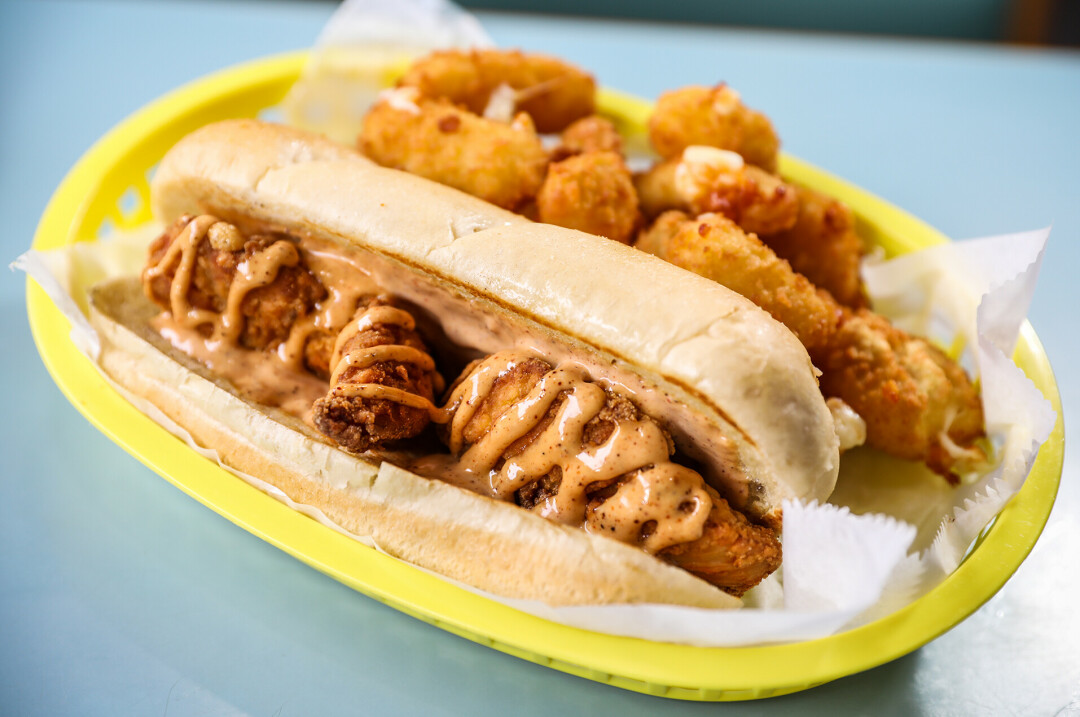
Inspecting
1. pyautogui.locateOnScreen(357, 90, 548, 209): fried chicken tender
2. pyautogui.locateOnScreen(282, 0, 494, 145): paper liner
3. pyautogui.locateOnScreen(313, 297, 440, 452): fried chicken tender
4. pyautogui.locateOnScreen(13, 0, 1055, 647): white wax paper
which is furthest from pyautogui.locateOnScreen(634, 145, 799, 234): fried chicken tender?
pyautogui.locateOnScreen(282, 0, 494, 145): paper liner

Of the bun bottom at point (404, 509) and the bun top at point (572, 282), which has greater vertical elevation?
the bun top at point (572, 282)

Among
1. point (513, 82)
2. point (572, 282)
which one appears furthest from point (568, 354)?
point (513, 82)

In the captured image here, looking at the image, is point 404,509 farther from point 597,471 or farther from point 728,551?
point 728,551

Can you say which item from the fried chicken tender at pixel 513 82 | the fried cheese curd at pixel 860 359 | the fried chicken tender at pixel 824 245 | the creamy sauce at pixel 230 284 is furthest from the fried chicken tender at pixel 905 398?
the creamy sauce at pixel 230 284

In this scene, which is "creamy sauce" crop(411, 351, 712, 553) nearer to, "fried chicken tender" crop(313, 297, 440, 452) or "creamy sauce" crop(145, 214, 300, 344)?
"fried chicken tender" crop(313, 297, 440, 452)

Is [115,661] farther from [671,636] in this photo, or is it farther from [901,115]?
[901,115]

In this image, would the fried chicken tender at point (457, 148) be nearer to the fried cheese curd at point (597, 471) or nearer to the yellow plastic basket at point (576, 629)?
the fried cheese curd at point (597, 471)
